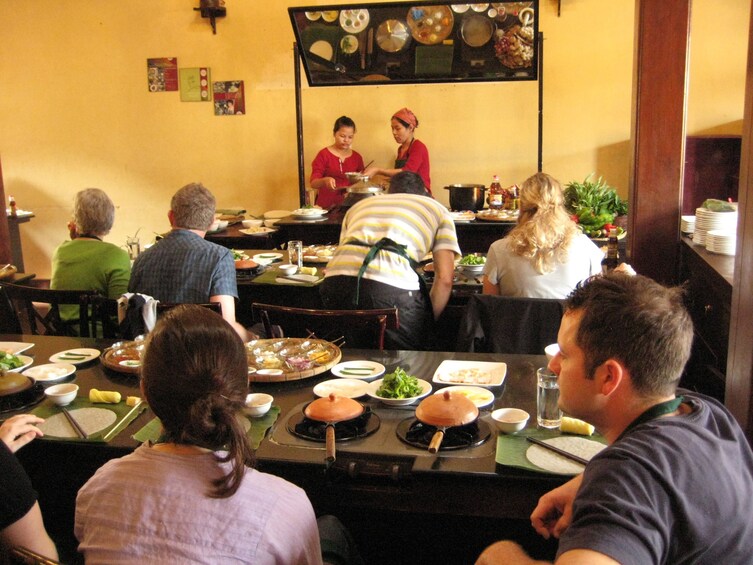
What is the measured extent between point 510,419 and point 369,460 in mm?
383

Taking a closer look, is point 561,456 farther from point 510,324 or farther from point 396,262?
point 396,262

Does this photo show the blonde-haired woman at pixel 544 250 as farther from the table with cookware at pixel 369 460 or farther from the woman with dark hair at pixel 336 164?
the woman with dark hair at pixel 336 164

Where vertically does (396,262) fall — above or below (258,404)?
above

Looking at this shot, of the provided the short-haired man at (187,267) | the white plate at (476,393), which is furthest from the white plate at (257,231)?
the white plate at (476,393)

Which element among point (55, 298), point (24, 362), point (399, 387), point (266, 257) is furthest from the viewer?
point (266, 257)

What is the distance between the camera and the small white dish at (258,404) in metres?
2.05

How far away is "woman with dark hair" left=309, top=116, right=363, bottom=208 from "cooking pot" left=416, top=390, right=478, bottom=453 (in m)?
4.86

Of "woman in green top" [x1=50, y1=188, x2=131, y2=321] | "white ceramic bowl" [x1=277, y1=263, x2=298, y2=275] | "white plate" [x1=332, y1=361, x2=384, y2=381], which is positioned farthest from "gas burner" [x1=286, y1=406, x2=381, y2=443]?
"white ceramic bowl" [x1=277, y1=263, x2=298, y2=275]

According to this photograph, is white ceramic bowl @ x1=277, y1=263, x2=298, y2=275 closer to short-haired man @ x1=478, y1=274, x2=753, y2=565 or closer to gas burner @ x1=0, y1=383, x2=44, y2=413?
gas burner @ x1=0, y1=383, x2=44, y2=413

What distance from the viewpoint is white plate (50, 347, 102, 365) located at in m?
2.59

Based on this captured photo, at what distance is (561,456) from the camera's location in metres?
1.76

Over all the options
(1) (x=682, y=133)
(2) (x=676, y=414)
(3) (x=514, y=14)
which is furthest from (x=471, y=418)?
(3) (x=514, y=14)

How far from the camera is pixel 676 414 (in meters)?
1.26

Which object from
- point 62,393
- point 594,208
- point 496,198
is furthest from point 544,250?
point 496,198
